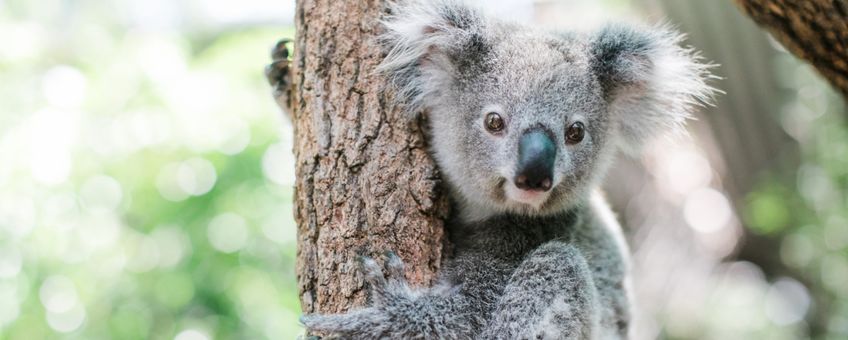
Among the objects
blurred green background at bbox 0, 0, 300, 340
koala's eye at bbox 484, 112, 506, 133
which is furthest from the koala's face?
blurred green background at bbox 0, 0, 300, 340

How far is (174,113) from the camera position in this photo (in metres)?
5.82

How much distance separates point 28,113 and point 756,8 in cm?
507

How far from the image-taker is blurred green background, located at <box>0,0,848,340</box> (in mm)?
5555

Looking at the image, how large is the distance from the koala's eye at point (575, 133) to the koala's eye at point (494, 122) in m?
0.28

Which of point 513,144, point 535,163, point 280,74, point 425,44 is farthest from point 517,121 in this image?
point 280,74

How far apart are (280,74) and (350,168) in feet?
3.23

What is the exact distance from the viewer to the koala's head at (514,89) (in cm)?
332

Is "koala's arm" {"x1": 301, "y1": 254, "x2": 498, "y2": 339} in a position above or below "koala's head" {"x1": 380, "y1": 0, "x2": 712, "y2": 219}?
below

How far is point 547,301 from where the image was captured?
10.6ft

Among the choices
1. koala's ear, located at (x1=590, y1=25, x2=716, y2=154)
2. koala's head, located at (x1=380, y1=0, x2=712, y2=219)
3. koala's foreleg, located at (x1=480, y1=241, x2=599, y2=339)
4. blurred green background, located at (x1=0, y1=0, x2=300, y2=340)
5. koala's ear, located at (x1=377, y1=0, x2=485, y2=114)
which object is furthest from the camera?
blurred green background, located at (x1=0, y1=0, x2=300, y2=340)

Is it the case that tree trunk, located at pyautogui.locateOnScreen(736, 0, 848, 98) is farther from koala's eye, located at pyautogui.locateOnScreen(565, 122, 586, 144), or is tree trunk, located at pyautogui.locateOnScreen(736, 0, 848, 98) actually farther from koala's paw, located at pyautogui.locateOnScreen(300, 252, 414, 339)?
koala's paw, located at pyautogui.locateOnScreen(300, 252, 414, 339)

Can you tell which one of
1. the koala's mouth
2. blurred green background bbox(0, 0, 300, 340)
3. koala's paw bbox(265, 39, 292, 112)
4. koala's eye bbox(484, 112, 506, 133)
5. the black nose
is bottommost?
blurred green background bbox(0, 0, 300, 340)

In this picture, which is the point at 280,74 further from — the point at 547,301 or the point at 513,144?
the point at 547,301

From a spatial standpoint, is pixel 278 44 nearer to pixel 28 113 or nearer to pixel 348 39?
pixel 348 39
